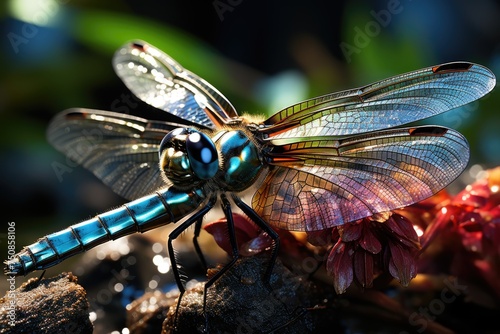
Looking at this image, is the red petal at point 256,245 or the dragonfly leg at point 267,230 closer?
the dragonfly leg at point 267,230

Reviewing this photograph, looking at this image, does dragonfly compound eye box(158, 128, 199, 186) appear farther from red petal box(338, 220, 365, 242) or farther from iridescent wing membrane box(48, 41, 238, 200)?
red petal box(338, 220, 365, 242)

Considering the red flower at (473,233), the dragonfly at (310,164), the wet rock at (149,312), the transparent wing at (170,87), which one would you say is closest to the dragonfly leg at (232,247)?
the dragonfly at (310,164)

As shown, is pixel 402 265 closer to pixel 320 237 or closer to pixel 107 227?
pixel 320 237

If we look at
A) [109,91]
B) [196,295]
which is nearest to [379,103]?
[196,295]

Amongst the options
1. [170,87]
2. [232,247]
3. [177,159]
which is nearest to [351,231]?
[232,247]

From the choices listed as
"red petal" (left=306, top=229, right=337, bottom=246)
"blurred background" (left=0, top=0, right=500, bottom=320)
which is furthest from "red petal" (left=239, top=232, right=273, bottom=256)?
"blurred background" (left=0, top=0, right=500, bottom=320)

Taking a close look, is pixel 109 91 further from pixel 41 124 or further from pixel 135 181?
pixel 135 181

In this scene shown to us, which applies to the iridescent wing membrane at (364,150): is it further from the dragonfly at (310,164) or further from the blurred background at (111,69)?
the blurred background at (111,69)
